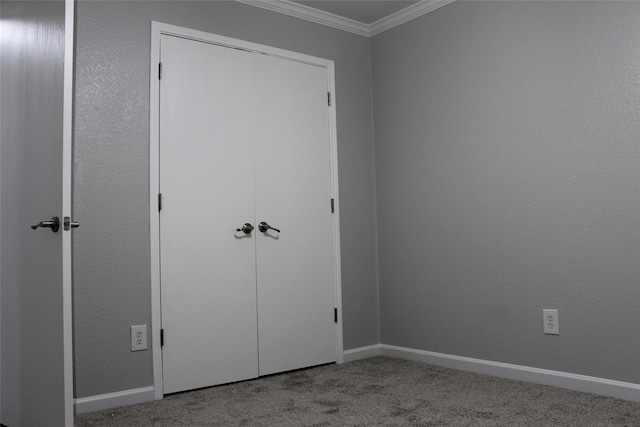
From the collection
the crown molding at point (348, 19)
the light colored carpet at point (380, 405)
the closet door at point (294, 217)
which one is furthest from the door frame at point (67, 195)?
the crown molding at point (348, 19)

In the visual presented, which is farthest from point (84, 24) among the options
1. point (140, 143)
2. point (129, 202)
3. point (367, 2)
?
point (367, 2)

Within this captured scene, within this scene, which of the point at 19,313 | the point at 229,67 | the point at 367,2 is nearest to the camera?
the point at 19,313

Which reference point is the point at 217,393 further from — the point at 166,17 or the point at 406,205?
the point at 166,17

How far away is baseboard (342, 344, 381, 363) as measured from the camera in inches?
148

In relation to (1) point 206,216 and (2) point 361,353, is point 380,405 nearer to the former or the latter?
(2) point 361,353

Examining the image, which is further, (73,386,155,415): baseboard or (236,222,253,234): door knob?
(236,222,253,234): door knob

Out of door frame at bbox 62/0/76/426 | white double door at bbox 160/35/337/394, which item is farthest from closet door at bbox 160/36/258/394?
door frame at bbox 62/0/76/426

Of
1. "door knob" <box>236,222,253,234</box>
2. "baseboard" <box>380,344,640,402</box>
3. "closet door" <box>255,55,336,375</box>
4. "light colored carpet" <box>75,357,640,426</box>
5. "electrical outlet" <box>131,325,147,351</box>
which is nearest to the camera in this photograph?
"light colored carpet" <box>75,357,640,426</box>

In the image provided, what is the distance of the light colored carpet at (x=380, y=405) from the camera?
2.48m

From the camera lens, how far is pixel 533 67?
3080mm

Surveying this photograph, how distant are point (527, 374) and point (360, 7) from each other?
8.21ft

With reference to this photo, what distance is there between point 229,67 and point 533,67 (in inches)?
68.5

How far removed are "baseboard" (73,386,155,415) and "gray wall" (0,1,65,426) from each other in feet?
1.18

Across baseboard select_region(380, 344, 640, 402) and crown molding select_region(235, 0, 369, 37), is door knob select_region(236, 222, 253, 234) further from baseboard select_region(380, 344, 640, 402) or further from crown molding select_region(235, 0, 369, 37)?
crown molding select_region(235, 0, 369, 37)
